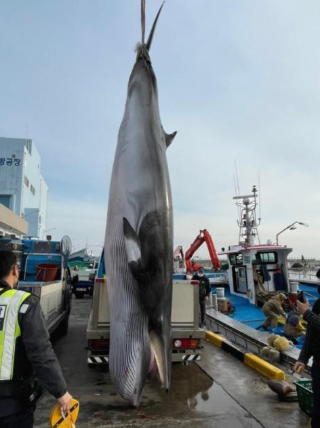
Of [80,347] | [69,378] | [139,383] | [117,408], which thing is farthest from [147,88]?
[80,347]

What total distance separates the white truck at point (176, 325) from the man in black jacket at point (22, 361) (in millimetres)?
2664

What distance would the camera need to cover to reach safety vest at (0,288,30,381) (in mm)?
1860

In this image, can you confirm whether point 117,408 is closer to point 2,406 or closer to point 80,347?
point 2,406

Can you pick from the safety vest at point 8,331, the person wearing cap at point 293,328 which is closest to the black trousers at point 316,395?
the safety vest at point 8,331

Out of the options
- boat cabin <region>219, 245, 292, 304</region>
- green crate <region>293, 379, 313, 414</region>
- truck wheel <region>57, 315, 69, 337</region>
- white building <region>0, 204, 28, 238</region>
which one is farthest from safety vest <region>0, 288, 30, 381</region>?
white building <region>0, 204, 28, 238</region>

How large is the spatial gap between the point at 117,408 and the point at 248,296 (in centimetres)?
986

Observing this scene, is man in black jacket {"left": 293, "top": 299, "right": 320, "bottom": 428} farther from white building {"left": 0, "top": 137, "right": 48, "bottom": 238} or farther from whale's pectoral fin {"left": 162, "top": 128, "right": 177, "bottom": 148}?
white building {"left": 0, "top": 137, "right": 48, "bottom": 238}

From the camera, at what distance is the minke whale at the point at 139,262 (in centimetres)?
167

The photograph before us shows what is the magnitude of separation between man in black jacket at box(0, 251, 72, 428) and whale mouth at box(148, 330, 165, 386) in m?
0.59

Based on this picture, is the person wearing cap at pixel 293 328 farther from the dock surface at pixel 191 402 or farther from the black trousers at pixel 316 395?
the black trousers at pixel 316 395

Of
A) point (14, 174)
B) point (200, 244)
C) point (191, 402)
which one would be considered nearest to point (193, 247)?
point (200, 244)

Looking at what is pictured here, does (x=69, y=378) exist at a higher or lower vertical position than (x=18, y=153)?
lower

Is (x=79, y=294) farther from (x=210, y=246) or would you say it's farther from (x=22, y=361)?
(x=22, y=361)

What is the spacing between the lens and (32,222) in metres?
35.0
